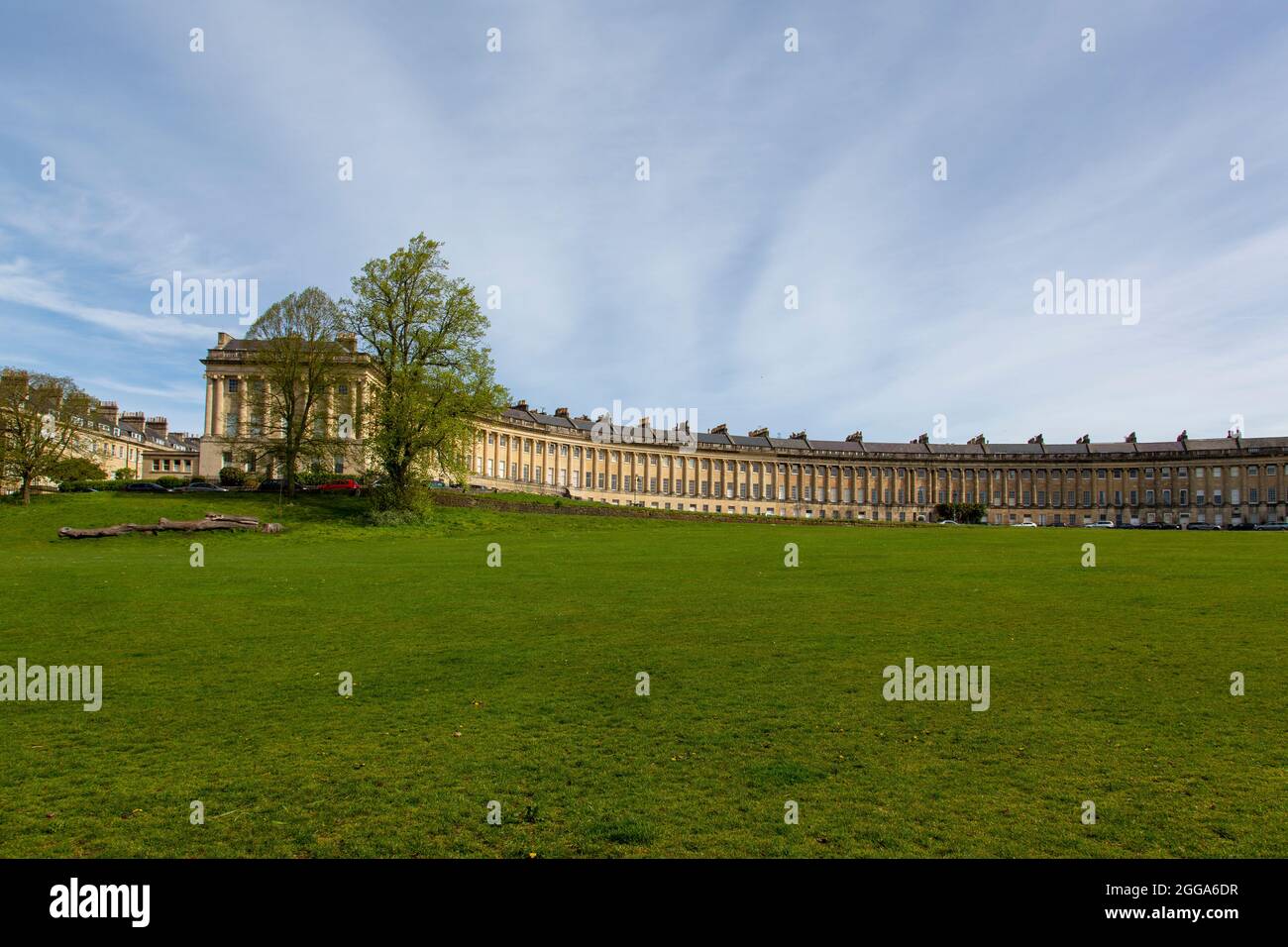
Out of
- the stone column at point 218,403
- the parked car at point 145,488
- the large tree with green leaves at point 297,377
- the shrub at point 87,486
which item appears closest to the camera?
the large tree with green leaves at point 297,377

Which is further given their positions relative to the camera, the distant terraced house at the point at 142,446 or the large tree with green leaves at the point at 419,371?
the distant terraced house at the point at 142,446

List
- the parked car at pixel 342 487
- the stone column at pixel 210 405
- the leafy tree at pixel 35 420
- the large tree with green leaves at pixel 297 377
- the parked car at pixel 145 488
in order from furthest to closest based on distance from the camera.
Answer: the stone column at pixel 210 405, the parked car at pixel 145 488, the parked car at pixel 342 487, the large tree with green leaves at pixel 297 377, the leafy tree at pixel 35 420

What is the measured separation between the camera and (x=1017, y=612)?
18.9m

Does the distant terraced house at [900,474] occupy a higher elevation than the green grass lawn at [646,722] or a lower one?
higher

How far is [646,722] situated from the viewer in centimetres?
1083

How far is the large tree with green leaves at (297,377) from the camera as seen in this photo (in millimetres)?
60281

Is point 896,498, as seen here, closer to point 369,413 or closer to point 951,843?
point 369,413

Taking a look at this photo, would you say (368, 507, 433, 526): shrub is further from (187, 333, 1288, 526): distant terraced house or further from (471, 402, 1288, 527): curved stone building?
(471, 402, 1288, 527): curved stone building

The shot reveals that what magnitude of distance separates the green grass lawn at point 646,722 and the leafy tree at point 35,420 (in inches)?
1596

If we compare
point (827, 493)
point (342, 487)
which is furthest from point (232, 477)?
point (827, 493)

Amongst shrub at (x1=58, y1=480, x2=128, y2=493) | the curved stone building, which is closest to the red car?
shrub at (x1=58, y1=480, x2=128, y2=493)

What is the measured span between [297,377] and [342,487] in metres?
10.1

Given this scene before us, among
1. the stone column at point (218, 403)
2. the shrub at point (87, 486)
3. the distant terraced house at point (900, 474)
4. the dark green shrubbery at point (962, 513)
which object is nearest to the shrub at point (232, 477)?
the shrub at point (87, 486)

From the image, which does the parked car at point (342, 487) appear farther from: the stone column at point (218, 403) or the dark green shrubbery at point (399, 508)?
the stone column at point (218, 403)
